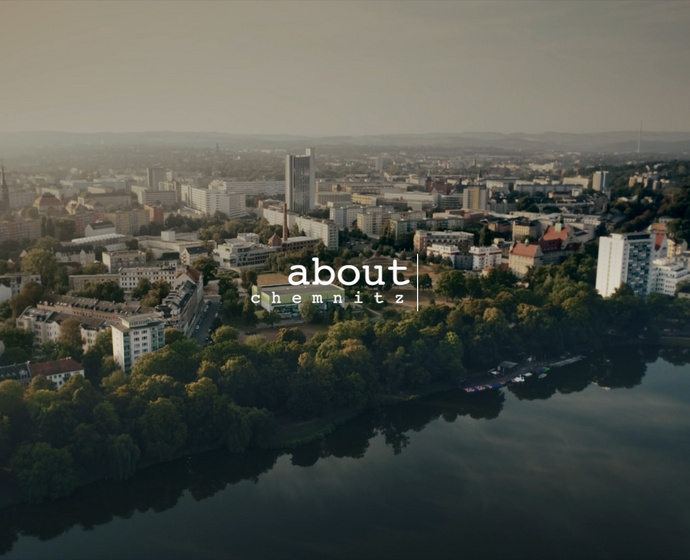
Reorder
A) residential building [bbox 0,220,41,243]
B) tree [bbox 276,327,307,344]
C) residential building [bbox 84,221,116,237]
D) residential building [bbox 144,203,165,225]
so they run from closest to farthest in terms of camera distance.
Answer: tree [bbox 276,327,307,344], residential building [bbox 0,220,41,243], residential building [bbox 84,221,116,237], residential building [bbox 144,203,165,225]

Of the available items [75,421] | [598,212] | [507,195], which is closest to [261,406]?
[75,421]

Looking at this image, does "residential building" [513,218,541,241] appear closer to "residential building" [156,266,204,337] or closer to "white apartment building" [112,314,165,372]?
"residential building" [156,266,204,337]

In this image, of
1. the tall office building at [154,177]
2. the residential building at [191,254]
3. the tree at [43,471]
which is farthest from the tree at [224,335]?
the tall office building at [154,177]

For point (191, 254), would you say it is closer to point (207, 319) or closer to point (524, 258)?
point (207, 319)

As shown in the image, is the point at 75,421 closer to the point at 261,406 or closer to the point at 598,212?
the point at 261,406

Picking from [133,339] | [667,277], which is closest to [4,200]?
[133,339]

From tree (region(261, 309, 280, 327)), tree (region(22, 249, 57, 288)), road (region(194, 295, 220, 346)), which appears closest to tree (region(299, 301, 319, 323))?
tree (region(261, 309, 280, 327))
